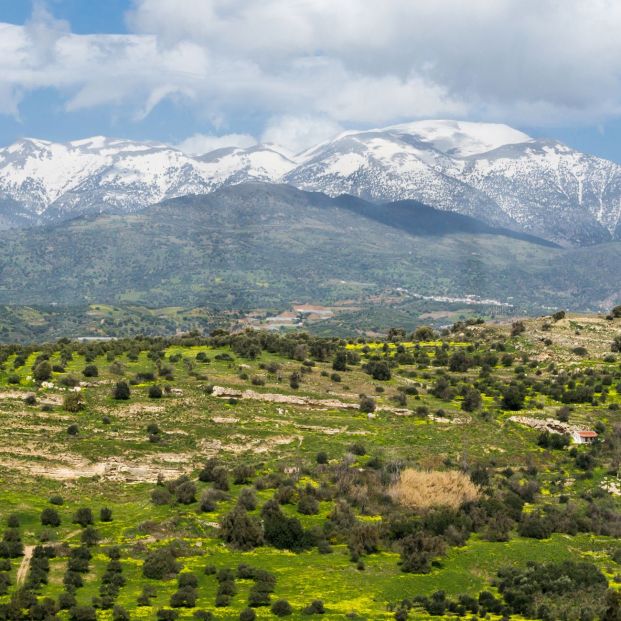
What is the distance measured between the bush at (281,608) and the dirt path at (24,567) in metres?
14.3

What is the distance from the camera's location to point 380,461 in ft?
247

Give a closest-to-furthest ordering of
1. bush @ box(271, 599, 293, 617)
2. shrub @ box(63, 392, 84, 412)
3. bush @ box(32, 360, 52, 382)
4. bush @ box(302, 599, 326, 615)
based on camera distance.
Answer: bush @ box(271, 599, 293, 617) < bush @ box(302, 599, 326, 615) < shrub @ box(63, 392, 84, 412) < bush @ box(32, 360, 52, 382)

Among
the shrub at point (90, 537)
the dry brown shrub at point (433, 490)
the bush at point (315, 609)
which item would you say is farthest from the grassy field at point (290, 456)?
the dry brown shrub at point (433, 490)

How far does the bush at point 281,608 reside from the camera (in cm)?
4638

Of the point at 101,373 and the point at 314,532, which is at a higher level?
the point at 101,373

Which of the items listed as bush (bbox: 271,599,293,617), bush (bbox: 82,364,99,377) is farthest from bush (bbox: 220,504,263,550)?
bush (bbox: 82,364,99,377)

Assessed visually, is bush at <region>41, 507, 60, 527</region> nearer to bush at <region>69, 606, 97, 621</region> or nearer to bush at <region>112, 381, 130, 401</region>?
bush at <region>69, 606, 97, 621</region>

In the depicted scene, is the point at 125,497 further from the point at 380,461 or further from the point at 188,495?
the point at 380,461

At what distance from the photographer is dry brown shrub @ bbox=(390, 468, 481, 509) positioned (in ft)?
220

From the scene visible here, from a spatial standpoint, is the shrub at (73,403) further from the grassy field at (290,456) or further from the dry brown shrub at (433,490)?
the dry brown shrub at (433,490)

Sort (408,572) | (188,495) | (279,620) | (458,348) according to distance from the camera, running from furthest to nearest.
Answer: (458,348) → (188,495) → (408,572) → (279,620)

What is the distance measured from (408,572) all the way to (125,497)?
23080 millimetres

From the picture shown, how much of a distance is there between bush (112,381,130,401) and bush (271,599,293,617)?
147 ft

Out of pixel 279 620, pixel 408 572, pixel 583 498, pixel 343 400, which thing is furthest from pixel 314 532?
pixel 343 400
